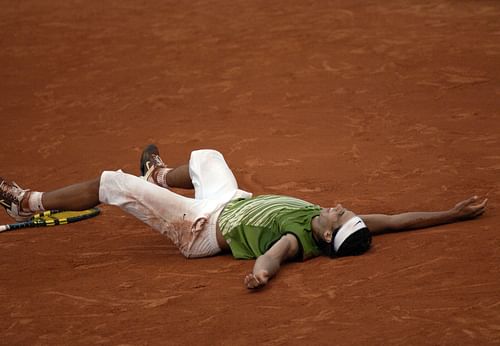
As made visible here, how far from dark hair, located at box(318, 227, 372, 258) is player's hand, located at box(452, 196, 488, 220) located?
72 centimetres

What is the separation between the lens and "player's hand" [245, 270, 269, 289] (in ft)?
18.1

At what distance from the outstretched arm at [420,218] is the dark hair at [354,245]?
1.13ft

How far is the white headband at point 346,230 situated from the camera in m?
5.98

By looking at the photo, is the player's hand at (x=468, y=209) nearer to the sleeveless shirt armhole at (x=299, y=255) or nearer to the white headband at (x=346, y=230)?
the white headband at (x=346, y=230)

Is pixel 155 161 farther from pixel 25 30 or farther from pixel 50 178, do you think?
pixel 25 30

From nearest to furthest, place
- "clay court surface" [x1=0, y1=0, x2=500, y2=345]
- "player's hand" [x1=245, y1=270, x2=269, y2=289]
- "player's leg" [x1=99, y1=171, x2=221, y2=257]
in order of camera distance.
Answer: "clay court surface" [x1=0, y1=0, x2=500, y2=345] → "player's hand" [x1=245, y1=270, x2=269, y2=289] → "player's leg" [x1=99, y1=171, x2=221, y2=257]

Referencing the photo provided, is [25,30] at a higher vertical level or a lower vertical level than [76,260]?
higher

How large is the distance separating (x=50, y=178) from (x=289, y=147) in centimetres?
218

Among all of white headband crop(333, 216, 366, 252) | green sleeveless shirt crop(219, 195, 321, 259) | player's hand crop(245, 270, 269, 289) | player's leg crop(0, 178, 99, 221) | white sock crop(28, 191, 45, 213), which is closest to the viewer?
player's hand crop(245, 270, 269, 289)

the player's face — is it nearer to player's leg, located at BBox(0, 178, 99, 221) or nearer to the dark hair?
the dark hair

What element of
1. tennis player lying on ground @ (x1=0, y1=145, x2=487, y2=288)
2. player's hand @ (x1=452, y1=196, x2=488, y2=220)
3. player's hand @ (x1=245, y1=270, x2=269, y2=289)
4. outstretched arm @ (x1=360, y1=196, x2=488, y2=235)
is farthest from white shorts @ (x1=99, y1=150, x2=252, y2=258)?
player's hand @ (x1=452, y1=196, x2=488, y2=220)

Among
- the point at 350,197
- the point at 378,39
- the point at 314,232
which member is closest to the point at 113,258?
the point at 314,232

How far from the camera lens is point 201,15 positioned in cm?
1417

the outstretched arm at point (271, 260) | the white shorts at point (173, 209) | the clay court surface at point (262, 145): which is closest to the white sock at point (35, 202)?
the clay court surface at point (262, 145)
